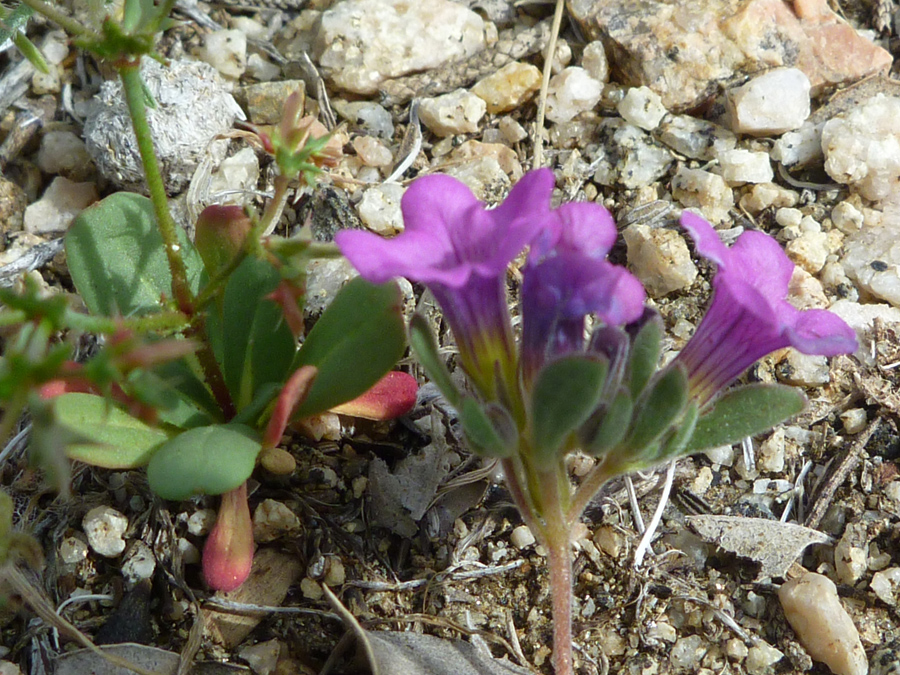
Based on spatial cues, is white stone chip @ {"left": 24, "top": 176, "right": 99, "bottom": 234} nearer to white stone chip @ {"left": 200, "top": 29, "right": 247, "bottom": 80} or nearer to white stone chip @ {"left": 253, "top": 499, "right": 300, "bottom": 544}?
white stone chip @ {"left": 200, "top": 29, "right": 247, "bottom": 80}

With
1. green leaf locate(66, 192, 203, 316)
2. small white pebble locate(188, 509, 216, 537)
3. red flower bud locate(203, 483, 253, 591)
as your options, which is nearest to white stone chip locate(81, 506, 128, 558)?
small white pebble locate(188, 509, 216, 537)

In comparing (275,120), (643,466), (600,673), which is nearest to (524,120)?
(275,120)

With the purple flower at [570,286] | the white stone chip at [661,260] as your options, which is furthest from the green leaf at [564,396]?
the white stone chip at [661,260]

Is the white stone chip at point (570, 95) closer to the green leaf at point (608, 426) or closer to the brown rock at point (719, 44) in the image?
the brown rock at point (719, 44)

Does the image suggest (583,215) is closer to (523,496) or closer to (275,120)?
(523,496)

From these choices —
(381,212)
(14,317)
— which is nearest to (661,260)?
(381,212)

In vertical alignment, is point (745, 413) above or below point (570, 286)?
below

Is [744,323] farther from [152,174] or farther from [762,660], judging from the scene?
[152,174]
